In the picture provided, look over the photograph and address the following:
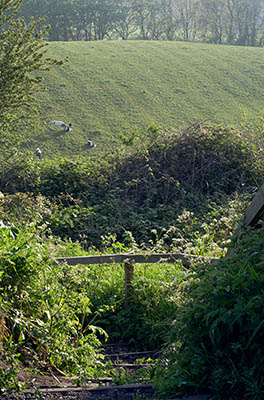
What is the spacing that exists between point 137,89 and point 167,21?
23806mm

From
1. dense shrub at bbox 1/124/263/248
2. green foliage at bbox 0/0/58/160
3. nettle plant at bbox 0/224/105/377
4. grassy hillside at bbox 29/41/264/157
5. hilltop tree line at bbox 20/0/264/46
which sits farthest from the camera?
hilltop tree line at bbox 20/0/264/46

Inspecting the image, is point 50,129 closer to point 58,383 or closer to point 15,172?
point 15,172

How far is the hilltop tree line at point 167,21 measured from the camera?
43.3 metres

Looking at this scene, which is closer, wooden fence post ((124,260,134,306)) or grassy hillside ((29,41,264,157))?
wooden fence post ((124,260,134,306))

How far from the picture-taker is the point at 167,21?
46.2 meters

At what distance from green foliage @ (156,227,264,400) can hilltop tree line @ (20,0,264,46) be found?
1655 inches

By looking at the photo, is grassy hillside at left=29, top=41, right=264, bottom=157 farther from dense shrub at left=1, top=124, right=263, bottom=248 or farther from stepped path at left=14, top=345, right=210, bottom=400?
stepped path at left=14, top=345, right=210, bottom=400

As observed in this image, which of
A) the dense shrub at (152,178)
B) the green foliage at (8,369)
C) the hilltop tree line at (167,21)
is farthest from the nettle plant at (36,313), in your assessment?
the hilltop tree line at (167,21)

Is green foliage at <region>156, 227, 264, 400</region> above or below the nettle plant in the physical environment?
above

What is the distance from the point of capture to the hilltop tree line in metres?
43.3

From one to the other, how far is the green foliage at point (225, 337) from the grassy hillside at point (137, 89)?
16.1m

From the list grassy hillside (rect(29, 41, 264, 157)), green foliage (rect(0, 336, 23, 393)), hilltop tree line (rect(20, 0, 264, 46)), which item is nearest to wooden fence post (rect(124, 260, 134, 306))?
green foliage (rect(0, 336, 23, 393))

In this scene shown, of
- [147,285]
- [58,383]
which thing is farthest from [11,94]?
[58,383]

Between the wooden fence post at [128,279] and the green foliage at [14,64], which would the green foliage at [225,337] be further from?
the green foliage at [14,64]
